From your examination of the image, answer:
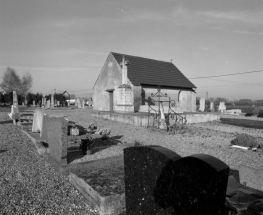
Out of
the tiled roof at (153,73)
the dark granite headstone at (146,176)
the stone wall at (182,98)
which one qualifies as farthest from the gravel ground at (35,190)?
the stone wall at (182,98)

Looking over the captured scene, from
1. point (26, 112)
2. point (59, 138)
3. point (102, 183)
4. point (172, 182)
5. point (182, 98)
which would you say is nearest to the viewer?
point (172, 182)

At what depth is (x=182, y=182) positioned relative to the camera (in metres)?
1.69

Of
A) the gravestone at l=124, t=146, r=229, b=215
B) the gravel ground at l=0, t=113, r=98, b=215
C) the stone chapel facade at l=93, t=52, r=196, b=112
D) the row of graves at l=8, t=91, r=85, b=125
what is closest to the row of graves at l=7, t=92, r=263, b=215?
the gravestone at l=124, t=146, r=229, b=215

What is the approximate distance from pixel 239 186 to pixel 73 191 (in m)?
2.69

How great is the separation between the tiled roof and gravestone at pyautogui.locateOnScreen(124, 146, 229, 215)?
55.5 ft

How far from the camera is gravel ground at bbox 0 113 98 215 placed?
3.07 metres

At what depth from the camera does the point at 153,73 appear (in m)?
22.7

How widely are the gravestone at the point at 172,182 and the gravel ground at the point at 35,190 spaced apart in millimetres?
1308

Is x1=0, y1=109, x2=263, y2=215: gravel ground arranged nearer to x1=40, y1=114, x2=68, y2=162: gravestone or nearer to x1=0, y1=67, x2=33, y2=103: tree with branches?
x1=40, y1=114, x2=68, y2=162: gravestone

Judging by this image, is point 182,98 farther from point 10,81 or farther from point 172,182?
point 10,81

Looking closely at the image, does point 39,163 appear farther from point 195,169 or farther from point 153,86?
point 153,86

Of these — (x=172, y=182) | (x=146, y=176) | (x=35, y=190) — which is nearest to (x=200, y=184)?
(x=172, y=182)

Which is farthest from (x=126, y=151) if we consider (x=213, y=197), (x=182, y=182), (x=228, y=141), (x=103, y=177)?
(x=228, y=141)

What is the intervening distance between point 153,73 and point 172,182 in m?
21.5
